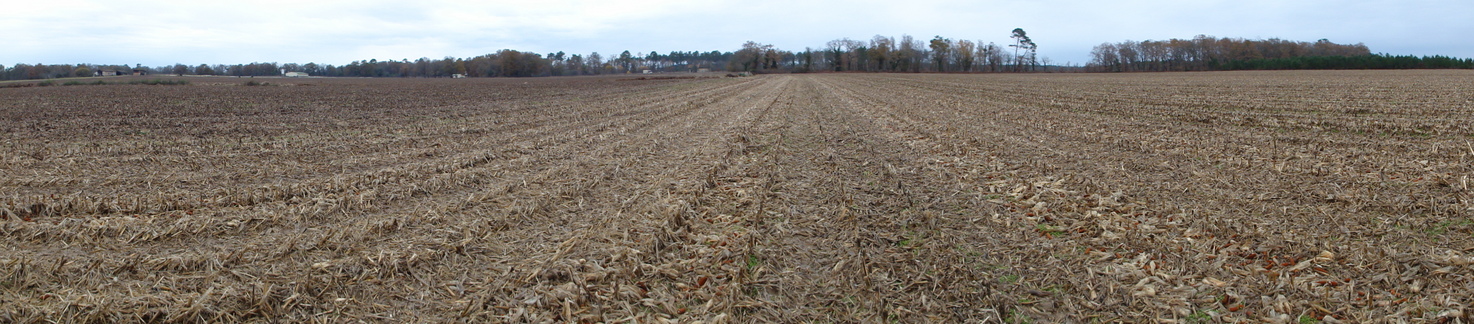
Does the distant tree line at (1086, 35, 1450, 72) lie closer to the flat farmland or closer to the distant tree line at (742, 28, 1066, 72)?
the distant tree line at (742, 28, 1066, 72)

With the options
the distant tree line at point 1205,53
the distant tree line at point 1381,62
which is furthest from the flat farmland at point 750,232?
the distant tree line at point 1205,53

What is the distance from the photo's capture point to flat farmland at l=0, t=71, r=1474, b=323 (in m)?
4.00

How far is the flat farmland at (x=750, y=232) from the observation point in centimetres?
400

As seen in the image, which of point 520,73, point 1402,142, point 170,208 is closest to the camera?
point 170,208

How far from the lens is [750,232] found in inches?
219

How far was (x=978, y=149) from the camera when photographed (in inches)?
411

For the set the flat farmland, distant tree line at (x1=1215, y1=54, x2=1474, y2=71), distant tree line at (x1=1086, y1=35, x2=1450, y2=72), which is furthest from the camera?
distant tree line at (x1=1086, y1=35, x2=1450, y2=72)

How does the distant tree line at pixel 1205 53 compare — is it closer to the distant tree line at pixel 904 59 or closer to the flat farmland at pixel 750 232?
the distant tree line at pixel 904 59

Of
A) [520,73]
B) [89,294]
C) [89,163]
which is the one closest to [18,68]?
[520,73]

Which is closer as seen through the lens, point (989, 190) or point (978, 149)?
point (989, 190)

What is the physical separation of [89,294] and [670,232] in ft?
11.4

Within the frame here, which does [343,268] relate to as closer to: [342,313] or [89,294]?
[342,313]

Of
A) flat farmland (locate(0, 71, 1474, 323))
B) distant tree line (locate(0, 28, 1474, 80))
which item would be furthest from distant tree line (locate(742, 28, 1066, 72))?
flat farmland (locate(0, 71, 1474, 323))

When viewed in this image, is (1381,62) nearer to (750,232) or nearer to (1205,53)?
(1205,53)
